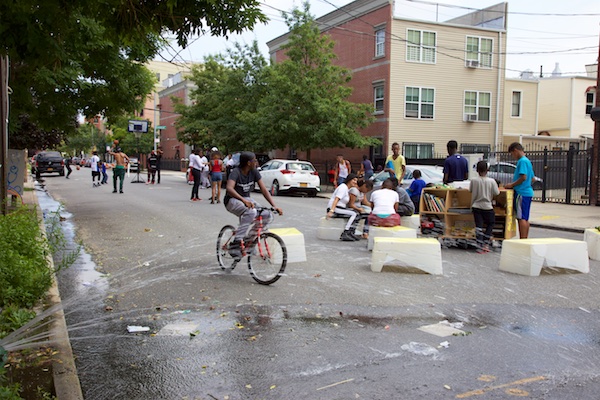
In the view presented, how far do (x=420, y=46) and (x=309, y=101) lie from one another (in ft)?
29.1

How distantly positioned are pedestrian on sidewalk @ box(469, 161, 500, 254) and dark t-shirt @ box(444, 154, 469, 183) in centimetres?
173

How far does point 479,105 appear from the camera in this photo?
33562 mm

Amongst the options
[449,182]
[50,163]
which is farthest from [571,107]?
[50,163]

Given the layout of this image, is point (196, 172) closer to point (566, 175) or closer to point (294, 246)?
point (294, 246)

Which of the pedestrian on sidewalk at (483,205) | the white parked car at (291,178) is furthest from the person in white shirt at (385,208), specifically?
the white parked car at (291,178)

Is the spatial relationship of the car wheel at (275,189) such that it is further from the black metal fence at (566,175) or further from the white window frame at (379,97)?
the white window frame at (379,97)

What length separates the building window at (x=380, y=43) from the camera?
104ft

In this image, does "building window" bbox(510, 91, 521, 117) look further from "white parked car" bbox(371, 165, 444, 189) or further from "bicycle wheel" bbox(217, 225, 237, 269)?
"bicycle wheel" bbox(217, 225, 237, 269)

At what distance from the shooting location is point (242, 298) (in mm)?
6539

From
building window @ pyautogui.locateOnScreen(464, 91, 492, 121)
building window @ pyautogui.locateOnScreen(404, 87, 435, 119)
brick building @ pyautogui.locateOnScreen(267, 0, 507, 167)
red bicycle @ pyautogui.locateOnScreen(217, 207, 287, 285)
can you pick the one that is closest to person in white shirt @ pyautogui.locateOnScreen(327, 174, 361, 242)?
red bicycle @ pyautogui.locateOnScreen(217, 207, 287, 285)

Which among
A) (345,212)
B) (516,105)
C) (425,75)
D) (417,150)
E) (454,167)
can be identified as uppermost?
(425,75)

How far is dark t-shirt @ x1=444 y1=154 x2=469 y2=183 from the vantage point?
11617 mm

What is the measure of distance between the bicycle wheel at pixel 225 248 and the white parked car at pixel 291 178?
607 inches

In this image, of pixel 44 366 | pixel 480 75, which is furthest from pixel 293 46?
pixel 44 366
